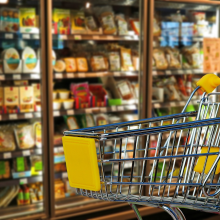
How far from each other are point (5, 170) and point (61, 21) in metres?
1.28

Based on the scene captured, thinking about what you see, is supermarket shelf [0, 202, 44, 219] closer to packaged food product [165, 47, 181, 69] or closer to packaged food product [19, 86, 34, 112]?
packaged food product [19, 86, 34, 112]

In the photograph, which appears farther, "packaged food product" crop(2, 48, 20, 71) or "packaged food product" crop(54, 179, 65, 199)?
"packaged food product" crop(54, 179, 65, 199)

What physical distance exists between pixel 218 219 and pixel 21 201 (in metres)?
1.65

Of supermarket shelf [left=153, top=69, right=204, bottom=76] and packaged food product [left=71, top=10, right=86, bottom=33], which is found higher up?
packaged food product [left=71, top=10, right=86, bottom=33]

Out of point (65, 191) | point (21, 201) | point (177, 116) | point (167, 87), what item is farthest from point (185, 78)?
point (177, 116)

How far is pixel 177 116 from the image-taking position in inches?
48.8

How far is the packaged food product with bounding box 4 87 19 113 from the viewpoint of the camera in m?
2.72

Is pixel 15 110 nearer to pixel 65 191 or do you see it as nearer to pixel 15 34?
pixel 15 34

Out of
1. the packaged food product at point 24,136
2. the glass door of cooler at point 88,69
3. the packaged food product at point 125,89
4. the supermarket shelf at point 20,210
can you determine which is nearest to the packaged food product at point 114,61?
the glass door of cooler at point 88,69

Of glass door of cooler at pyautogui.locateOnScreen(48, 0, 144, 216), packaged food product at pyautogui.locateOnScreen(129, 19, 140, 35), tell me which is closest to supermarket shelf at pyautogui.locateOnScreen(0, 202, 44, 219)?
glass door of cooler at pyautogui.locateOnScreen(48, 0, 144, 216)

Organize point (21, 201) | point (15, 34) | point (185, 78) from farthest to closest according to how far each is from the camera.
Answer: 1. point (185, 78)
2. point (21, 201)
3. point (15, 34)

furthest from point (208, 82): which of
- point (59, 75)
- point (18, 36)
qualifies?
point (18, 36)

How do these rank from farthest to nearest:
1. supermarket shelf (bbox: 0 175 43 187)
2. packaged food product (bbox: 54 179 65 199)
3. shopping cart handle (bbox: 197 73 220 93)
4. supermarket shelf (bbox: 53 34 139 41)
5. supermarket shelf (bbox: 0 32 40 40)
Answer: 1. packaged food product (bbox: 54 179 65 199)
2. supermarket shelf (bbox: 53 34 139 41)
3. supermarket shelf (bbox: 0 175 43 187)
4. supermarket shelf (bbox: 0 32 40 40)
5. shopping cart handle (bbox: 197 73 220 93)

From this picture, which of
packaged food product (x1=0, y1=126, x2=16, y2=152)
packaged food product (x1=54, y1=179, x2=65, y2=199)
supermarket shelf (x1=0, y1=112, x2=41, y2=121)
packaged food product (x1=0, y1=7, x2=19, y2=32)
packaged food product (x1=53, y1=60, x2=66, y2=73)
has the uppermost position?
packaged food product (x1=0, y1=7, x2=19, y2=32)
